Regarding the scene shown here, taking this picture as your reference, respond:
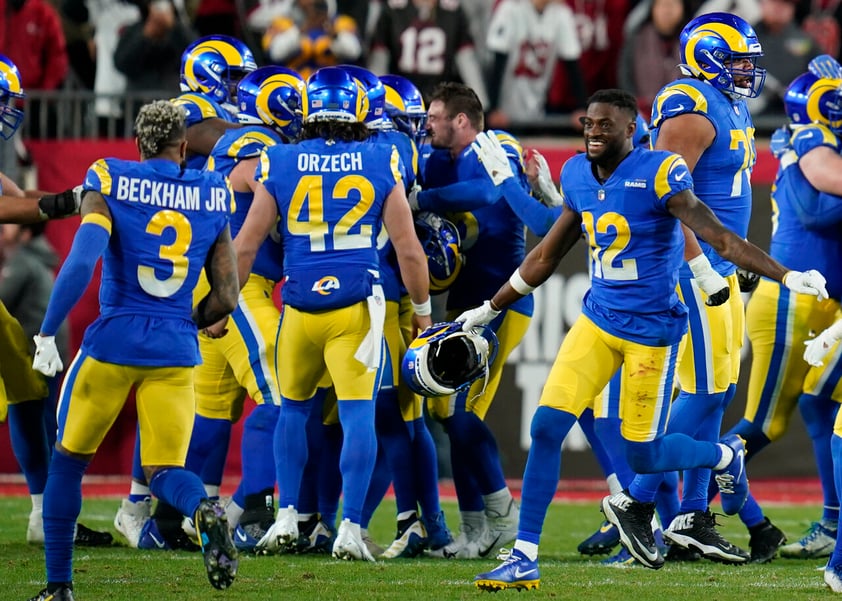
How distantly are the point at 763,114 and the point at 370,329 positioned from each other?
6337 millimetres

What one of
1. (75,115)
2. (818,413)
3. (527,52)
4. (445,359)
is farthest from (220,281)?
(527,52)

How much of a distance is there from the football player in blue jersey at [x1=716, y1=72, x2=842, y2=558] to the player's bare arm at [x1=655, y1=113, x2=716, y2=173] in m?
1.23

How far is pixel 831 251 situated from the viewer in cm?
782

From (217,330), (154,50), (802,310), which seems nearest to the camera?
(217,330)

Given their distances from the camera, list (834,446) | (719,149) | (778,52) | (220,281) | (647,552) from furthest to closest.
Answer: (778,52) → (719,149) → (647,552) → (834,446) → (220,281)

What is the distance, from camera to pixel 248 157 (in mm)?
7426

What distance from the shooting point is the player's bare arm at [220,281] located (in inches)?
224

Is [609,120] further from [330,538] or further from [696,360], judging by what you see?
[330,538]

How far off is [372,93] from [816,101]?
7.84 feet

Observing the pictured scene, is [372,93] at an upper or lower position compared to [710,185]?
upper

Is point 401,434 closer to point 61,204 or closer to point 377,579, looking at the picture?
point 377,579

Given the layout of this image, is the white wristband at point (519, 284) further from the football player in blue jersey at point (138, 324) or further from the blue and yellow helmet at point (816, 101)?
the blue and yellow helmet at point (816, 101)

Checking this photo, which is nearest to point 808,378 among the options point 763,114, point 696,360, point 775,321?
point 775,321

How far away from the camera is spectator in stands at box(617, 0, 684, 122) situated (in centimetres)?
1173
